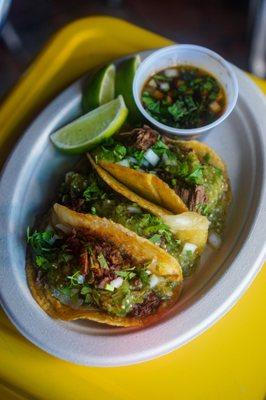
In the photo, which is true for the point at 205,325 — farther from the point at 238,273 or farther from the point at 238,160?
the point at 238,160

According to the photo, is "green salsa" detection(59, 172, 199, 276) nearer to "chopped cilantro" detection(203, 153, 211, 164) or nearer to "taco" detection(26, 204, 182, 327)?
"taco" detection(26, 204, 182, 327)

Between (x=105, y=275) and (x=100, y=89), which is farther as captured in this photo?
(x=100, y=89)

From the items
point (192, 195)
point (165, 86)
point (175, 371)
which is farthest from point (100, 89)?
point (175, 371)

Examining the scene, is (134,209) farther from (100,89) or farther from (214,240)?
(100,89)

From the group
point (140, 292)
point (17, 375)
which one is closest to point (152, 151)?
point (140, 292)

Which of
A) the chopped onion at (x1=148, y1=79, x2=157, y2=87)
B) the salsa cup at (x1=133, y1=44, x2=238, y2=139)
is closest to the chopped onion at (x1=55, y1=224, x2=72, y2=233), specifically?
the salsa cup at (x1=133, y1=44, x2=238, y2=139)

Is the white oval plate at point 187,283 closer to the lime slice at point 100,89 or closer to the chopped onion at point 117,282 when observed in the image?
the lime slice at point 100,89
